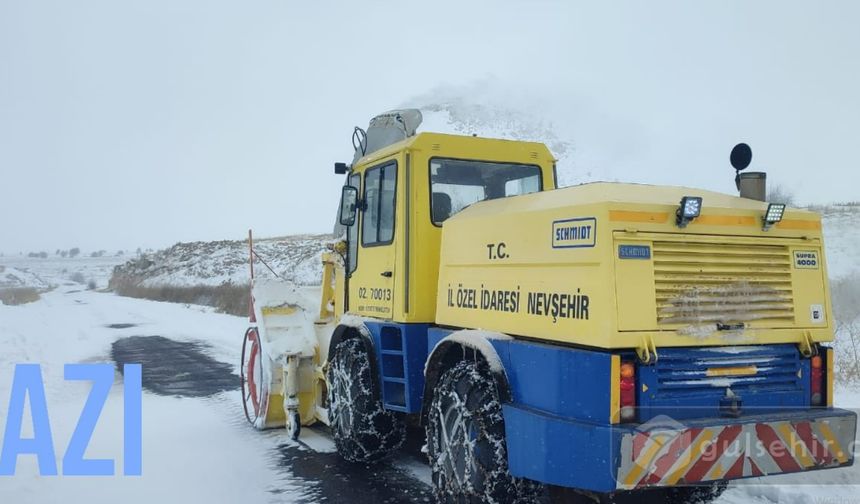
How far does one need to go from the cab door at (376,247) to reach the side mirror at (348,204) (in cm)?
8

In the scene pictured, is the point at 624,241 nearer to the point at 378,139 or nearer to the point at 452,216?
the point at 452,216

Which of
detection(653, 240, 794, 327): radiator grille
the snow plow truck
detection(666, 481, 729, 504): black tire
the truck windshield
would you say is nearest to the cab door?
the truck windshield

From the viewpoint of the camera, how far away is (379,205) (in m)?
6.33

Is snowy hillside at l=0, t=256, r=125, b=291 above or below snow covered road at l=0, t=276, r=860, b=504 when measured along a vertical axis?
above

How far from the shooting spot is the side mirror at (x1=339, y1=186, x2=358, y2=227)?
6562 millimetres

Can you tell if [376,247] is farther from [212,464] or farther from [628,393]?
[628,393]

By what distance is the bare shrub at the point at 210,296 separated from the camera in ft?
81.6

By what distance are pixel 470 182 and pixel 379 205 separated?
33.9 inches

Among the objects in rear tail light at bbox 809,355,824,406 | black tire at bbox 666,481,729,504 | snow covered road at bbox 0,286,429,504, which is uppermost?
rear tail light at bbox 809,355,824,406

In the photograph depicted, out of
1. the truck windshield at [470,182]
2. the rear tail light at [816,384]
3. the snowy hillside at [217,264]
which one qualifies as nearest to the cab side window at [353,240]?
the truck windshield at [470,182]

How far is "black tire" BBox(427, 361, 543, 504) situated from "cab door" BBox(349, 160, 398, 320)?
136 centimetres

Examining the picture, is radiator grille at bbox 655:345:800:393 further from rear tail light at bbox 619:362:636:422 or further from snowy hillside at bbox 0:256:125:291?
snowy hillside at bbox 0:256:125:291

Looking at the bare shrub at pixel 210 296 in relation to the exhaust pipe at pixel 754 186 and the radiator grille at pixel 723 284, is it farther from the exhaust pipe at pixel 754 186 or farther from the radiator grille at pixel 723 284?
the radiator grille at pixel 723 284

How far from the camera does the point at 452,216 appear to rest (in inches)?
218
